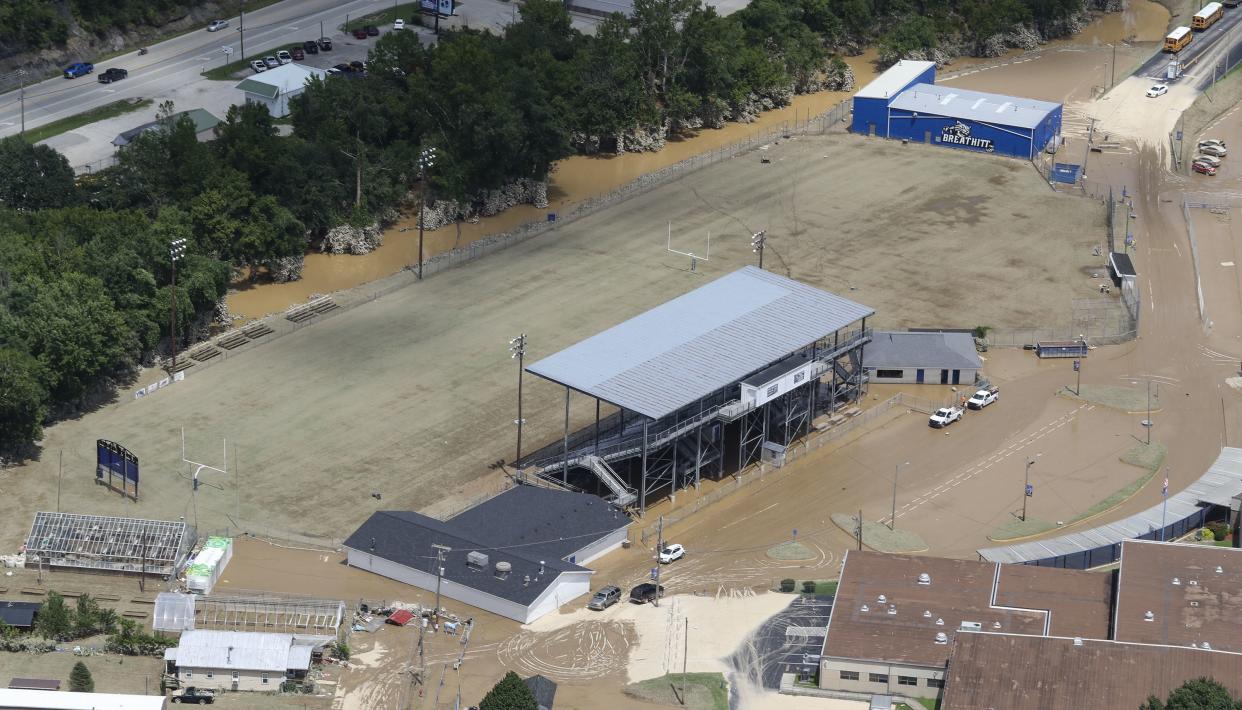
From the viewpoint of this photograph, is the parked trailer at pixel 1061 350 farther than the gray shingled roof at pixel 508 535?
Yes

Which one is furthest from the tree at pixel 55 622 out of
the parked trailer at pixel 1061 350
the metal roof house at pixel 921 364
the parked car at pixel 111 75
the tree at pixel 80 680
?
the parked car at pixel 111 75

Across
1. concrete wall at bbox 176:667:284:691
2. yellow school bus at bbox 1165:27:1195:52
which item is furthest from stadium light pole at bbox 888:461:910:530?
yellow school bus at bbox 1165:27:1195:52

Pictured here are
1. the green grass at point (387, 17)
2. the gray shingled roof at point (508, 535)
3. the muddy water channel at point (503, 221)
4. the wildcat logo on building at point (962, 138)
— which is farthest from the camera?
the green grass at point (387, 17)

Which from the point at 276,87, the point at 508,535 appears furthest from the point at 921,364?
the point at 276,87

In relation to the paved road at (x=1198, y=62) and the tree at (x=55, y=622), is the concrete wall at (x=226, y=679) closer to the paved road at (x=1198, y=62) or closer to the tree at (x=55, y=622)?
the tree at (x=55, y=622)

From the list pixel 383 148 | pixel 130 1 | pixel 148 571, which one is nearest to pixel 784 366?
pixel 148 571

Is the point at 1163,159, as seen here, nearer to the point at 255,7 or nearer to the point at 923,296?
the point at 923,296
